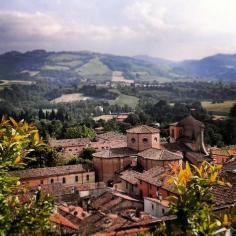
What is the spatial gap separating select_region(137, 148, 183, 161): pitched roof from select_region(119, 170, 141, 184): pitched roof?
2.30 m

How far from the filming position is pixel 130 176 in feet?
141

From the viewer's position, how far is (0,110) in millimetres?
158750

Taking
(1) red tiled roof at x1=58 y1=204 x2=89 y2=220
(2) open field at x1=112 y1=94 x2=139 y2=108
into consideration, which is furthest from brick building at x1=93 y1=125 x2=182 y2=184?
(2) open field at x1=112 y1=94 x2=139 y2=108

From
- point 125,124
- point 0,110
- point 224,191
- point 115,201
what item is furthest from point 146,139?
point 0,110

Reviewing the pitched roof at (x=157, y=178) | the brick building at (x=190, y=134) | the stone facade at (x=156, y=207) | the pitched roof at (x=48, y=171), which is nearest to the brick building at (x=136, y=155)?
the pitched roof at (x=48, y=171)

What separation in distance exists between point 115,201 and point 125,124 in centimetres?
7134

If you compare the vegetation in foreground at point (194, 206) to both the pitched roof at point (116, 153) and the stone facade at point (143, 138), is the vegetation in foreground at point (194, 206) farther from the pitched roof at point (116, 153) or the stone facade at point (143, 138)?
the stone facade at point (143, 138)

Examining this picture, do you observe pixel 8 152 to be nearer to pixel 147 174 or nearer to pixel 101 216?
pixel 101 216

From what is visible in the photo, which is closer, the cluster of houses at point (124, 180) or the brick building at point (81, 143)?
the cluster of houses at point (124, 180)

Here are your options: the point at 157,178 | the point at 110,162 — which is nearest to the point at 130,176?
the point at 110,162

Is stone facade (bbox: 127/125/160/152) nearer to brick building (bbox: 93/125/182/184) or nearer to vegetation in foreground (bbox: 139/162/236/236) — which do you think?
brick building (bbox: 93/125/182/184)

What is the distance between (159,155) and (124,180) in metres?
4.55

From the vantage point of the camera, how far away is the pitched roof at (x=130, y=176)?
4129 centimetres

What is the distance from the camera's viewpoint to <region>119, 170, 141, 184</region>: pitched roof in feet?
135
